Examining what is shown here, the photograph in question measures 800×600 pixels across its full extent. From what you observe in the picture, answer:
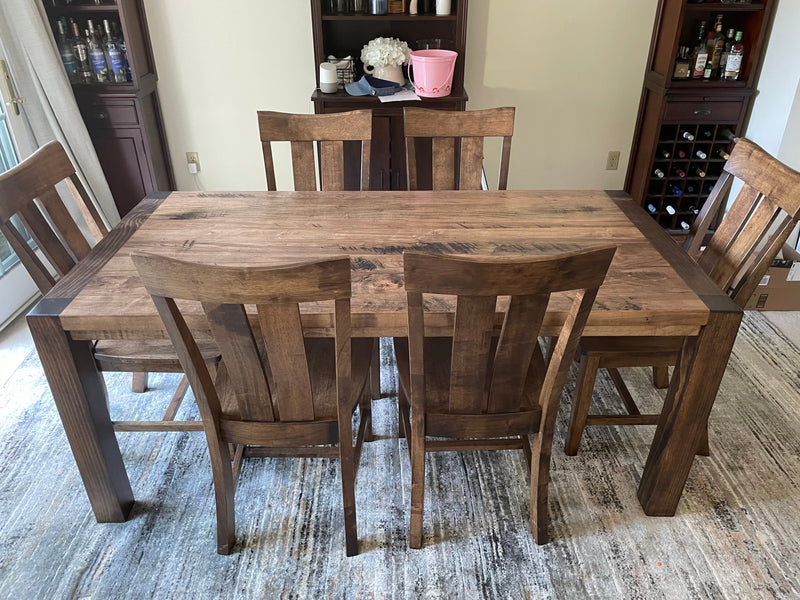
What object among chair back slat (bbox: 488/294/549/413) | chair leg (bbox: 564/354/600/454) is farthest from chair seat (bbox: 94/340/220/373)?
chair leg (bbox: 564/354/600/454)

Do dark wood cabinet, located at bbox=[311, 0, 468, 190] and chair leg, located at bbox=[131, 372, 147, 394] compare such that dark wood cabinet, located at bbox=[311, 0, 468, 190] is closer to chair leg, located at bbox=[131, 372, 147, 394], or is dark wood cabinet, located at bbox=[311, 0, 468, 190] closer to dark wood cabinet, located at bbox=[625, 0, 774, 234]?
dark wood cabinet, located at bbox=[625, 0, 774, 234]

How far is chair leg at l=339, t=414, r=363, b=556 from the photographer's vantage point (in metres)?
1.52

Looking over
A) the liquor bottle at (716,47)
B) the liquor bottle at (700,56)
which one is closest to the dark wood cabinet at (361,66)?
the liquor bottle at (700,56)

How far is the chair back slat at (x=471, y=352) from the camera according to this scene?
129cm

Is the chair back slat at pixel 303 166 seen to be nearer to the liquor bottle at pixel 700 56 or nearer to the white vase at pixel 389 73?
the white vase at pixel 389 73

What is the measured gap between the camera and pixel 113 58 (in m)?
2.99

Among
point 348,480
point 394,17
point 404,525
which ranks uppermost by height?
point 394,17

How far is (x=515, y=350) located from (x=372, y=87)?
81.1 inches

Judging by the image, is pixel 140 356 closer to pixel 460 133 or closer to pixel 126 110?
pixel 460 133

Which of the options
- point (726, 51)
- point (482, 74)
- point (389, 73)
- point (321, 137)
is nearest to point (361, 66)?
Answer: point (389, 73)

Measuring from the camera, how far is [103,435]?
1.65 m

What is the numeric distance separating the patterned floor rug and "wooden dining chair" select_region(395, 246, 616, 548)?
4.9 inches

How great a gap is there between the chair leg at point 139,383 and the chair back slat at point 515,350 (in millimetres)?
1412

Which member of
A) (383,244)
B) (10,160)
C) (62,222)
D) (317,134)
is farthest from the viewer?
(10,160)
